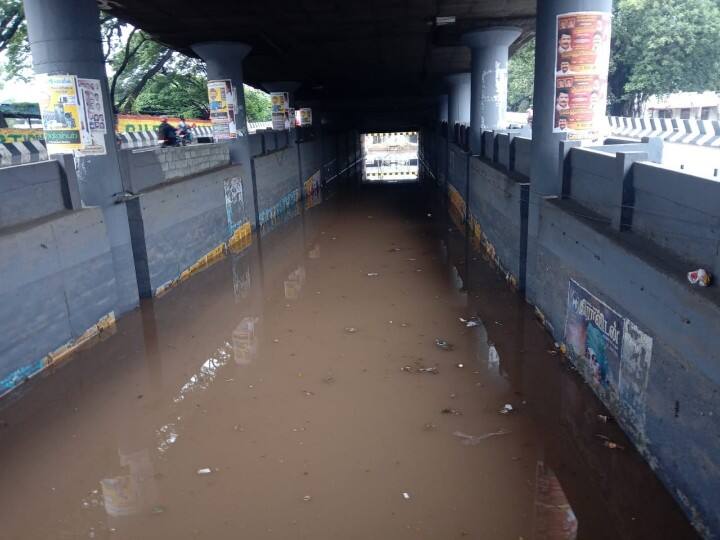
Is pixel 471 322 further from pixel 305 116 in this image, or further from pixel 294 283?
pixel 305 116

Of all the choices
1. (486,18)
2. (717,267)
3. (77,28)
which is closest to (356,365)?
(717,267)

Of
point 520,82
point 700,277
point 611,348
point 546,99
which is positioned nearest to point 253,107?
point 520,82

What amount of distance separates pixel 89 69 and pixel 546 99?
7.88m

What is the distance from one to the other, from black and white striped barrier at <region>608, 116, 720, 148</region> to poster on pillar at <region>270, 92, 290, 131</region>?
16.4 metres

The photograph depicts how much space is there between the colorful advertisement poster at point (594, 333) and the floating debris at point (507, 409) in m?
1.09

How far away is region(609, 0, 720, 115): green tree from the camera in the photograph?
116 ft

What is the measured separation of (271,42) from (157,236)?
898cm

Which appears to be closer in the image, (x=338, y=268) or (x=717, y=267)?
(x=717, y=267)

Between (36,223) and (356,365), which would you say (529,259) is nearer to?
(356,365)

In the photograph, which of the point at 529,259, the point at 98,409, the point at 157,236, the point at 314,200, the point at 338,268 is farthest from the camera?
the point at 314,200

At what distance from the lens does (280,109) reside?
87.5ft

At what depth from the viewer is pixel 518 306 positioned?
10.2 meters

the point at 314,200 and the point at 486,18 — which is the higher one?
the point at 486,18

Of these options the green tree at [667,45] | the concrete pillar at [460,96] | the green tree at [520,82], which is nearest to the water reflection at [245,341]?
the concrete pillar at [460,96]
